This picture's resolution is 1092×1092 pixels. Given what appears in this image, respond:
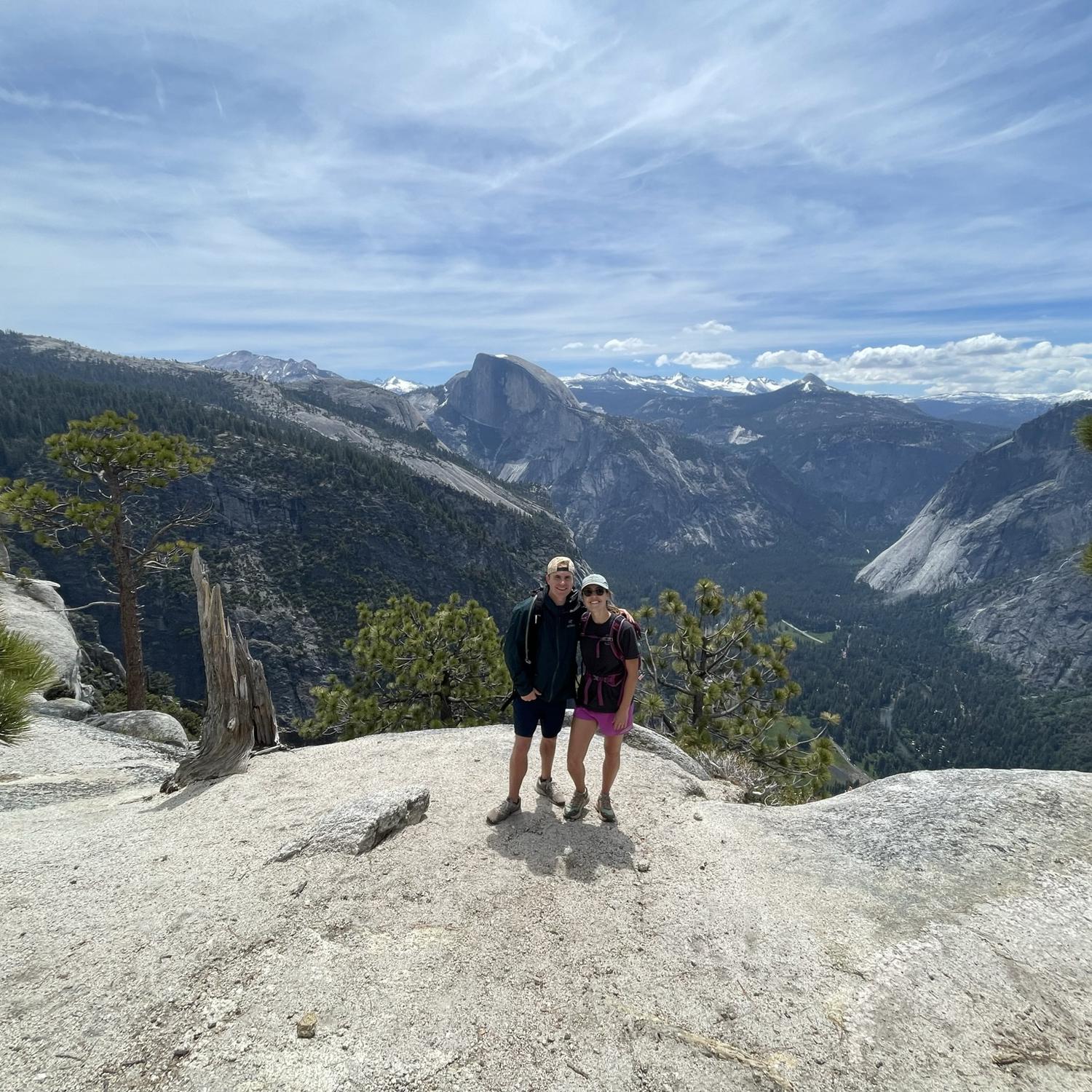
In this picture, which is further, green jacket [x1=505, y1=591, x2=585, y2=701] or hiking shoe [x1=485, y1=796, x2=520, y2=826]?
hiking shoe [x1=485, y1=796, x2=520, y2=826]

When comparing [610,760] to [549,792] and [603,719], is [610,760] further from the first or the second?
[549,792]

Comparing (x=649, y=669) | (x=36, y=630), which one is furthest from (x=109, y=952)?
(x=36, y=630)

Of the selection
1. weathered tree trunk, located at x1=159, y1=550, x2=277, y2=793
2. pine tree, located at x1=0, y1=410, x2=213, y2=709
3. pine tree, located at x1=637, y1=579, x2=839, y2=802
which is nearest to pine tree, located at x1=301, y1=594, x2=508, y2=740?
pine tree, located at x1=637, y1=579, x2=839, y2=802

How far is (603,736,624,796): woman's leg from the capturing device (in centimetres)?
781

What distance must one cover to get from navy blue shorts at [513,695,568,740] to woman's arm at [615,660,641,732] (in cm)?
73

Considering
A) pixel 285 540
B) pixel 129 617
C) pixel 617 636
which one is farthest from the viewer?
pixel 285 540

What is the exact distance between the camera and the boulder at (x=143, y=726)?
53.9 ft

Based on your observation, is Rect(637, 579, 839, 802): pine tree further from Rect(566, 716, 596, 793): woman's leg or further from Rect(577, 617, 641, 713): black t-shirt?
Rect(577, 617, 641, 713): black t-shirt

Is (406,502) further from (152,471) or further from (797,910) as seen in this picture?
(797,910)

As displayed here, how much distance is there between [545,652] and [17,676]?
7.38m

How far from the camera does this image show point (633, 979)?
5320 mm

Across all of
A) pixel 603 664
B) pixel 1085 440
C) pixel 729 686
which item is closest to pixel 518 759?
pixel 603 664

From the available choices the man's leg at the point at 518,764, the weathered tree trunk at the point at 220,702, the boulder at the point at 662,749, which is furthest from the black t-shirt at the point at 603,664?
the weathered tree trunk at the point at 220,702

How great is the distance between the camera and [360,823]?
24.5ft
